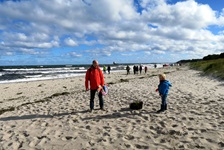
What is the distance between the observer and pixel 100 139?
5.85 meters

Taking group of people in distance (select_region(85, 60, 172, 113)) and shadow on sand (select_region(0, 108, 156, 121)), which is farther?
group of people in distance (select_region(85, 60, 172, 113))

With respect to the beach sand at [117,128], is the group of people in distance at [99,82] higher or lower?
higher

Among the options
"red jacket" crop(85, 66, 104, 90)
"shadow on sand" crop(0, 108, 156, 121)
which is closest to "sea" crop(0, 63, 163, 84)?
"shadow on sand" crop(0, 108, 156, 121)

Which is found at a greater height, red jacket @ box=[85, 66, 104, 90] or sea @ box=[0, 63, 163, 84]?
red jacket @ box=[85, 66, 104, 90]

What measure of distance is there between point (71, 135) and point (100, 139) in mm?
911

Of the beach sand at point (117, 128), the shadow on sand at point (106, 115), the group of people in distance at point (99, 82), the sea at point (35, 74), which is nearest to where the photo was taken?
the beach sand at point (117, 128)

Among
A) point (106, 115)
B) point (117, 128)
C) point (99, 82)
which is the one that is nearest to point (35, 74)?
point (99, 82)

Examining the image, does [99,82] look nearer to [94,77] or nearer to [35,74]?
[94,77]

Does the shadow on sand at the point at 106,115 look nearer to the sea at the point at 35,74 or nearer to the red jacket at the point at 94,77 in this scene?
the red jacket at the point at 94,77

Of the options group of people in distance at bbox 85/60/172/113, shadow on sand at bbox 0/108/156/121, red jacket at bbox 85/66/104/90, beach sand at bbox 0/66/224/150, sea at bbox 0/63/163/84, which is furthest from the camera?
sea at bbox 0/63/163/84

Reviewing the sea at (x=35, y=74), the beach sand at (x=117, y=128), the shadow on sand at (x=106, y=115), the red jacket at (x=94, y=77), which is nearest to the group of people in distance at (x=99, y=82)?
the red jacket at (x=94, y=77)

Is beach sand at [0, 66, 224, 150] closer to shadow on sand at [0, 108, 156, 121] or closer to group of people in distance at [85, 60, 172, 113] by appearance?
shadow on sand at [0, 108, 156, 121]

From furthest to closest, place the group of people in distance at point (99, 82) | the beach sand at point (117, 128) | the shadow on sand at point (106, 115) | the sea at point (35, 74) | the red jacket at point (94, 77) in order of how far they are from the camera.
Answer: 1. the sea at point (35, 74)
2. the red jacket at point (94, 77)
3. the group of people in distance at point (99, 82)
4. the shadow on sand at point (106, 115)
5. the beach sand at point (117, 128)

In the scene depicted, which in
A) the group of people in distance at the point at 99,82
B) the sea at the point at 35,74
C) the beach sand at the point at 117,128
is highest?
the group of people in distance at the point at 99,82
